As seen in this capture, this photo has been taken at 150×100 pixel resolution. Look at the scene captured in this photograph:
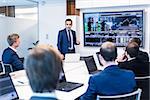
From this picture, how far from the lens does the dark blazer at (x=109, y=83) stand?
6.59 feet

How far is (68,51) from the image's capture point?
6.11m

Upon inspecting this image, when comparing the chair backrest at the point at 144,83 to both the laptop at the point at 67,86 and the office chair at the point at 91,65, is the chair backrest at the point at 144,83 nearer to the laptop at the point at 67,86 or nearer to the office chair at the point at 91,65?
the laptop at the point at 67,86

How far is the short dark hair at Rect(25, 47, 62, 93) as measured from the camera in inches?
45.9

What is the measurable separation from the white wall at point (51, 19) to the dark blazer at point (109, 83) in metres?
5.60

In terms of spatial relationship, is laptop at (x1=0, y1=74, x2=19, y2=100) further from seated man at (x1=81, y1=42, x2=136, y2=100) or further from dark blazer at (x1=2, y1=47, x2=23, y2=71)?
dark blazer at (x1=2, y1=47, x2=23, y2=71)

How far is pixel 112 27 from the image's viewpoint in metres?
6.81

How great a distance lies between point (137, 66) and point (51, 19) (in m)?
5.23

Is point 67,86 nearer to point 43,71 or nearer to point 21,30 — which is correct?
point 43,71

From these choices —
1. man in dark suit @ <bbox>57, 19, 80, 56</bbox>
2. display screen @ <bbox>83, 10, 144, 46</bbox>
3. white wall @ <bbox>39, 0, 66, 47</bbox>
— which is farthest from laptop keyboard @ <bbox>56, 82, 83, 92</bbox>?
white wall @ <bbox>39, 0, 66, 47</bbox>

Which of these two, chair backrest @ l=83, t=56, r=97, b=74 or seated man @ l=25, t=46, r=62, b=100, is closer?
seated man @ l=25, t=46, r=62, b=100

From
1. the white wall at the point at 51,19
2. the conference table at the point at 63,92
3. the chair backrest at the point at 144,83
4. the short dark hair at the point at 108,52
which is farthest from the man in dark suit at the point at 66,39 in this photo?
the short dark hair at the point at 108,52

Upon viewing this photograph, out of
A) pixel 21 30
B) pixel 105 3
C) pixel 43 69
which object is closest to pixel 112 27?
pixel 105 3

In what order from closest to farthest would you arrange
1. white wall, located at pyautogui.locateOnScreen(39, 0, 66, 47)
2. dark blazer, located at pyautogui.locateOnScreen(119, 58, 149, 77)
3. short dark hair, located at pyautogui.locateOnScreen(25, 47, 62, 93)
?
short dark hair, located at pyautogui.locateOnScreen(25, 47, 62, 93) < dark blazer, located at pyautogui.locateOnScreen(119, 58, 149, 77) < white wall, located at pyautogui.locateOnScreen(39, 0, 66, 47)

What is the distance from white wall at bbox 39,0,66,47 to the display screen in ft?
2.74
